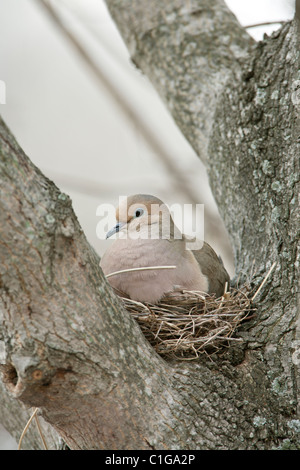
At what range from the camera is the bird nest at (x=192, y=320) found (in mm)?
2221

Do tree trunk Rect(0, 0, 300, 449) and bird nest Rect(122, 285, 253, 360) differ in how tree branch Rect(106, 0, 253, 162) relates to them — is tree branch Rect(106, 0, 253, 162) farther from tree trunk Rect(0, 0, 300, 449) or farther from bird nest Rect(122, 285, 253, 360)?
bird nest Rect(122, 285, 253, 360)

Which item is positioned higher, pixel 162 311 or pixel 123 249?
pixel 123 249

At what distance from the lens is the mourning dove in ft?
8.57

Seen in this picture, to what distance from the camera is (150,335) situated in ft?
7.50

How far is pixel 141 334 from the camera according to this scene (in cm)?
196

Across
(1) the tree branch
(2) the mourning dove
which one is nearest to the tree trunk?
(1) the tree branch

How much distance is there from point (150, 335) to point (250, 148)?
3.30ft

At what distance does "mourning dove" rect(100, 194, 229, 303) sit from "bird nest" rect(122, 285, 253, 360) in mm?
86

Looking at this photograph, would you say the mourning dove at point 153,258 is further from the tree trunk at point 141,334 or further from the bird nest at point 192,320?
the tree trunk at point 141,334

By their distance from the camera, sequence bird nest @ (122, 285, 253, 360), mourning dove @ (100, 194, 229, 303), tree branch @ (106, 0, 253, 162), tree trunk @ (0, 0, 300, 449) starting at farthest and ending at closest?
tree branch @ (106, 0, 253, 162), mourning dove @ (100, 194, 229, 303), bird nest @ (122, 285, 253, 360), tree trunk @ (0, 0, 300, 449)

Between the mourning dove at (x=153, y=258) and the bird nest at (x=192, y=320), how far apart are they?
0.09 m

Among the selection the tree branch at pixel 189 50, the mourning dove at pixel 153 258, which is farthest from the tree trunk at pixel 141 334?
the mourning dove at pixel 153 258

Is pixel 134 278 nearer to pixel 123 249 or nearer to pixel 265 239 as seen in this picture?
pixel 123 249
